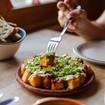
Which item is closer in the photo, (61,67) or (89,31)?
(61,67)

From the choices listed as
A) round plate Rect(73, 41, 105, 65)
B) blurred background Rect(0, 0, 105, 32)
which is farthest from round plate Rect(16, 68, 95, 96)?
blurred background Rect(0, 0, 105, 32)

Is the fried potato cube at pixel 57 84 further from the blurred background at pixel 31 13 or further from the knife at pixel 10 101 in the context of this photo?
the blurred background at pixel 31 13

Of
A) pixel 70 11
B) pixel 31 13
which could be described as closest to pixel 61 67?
pixel 70 11

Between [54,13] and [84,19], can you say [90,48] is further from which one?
[54,13]

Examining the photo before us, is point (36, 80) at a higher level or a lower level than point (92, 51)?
higher

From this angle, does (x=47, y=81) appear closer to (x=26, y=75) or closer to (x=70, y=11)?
(x=26, y=75)

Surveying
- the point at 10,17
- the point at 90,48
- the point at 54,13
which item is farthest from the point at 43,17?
the point at 90,48
